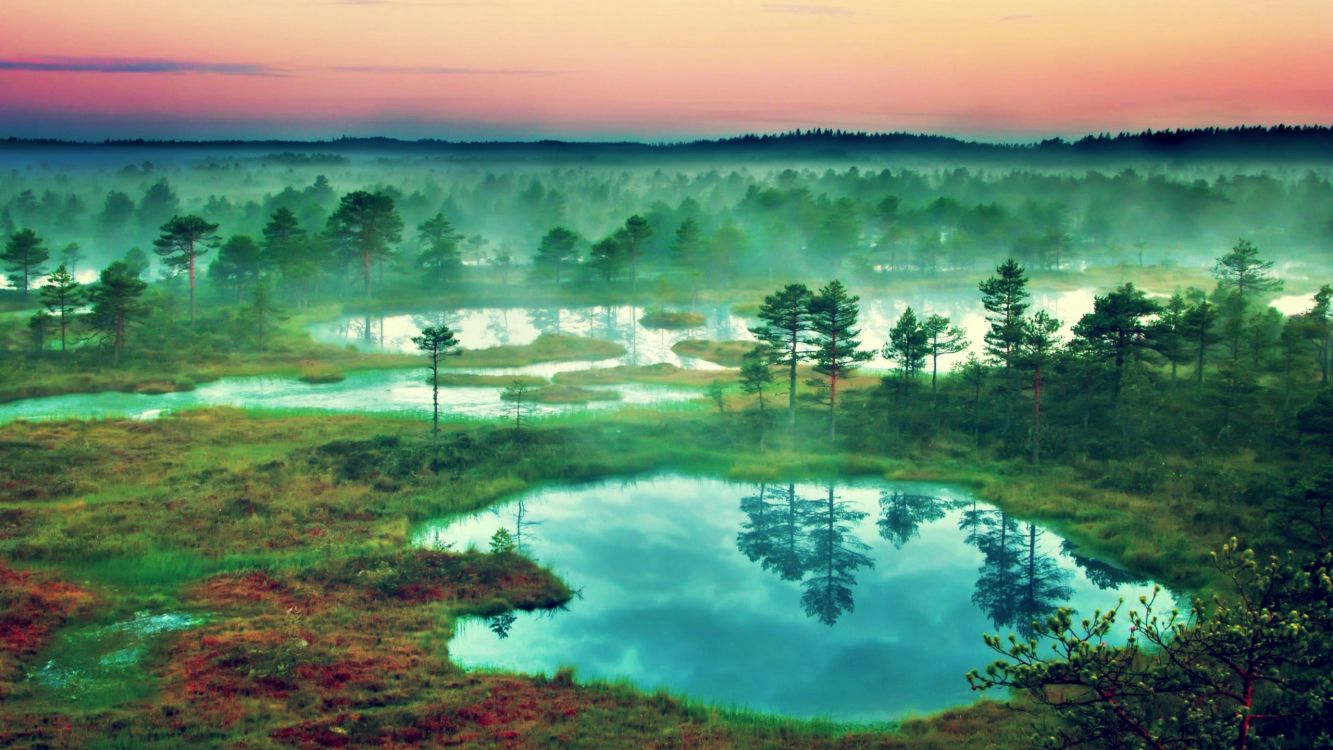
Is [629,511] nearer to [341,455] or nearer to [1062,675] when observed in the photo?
[341,455]

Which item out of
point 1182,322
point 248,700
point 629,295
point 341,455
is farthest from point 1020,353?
point 629,295

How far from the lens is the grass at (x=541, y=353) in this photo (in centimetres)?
8169

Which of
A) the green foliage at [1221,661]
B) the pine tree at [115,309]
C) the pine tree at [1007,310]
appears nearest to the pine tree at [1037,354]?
the pine tree at [1007,310]

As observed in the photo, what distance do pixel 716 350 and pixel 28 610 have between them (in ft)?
204

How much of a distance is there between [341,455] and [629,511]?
15570mm

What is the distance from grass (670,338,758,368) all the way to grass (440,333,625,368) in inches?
229

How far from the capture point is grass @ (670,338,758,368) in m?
83.4

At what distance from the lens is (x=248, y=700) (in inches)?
1019

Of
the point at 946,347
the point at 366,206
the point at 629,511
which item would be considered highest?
the point at 366,206

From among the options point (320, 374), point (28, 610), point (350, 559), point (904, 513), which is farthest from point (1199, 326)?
point (320, 374)

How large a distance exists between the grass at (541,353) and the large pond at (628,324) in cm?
234

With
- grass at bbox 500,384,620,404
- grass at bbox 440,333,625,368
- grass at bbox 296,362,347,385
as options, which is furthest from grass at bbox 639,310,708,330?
grass at bbox 296,362,347,385

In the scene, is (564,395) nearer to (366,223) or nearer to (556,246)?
(366,223)

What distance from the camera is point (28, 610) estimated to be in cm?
3092
